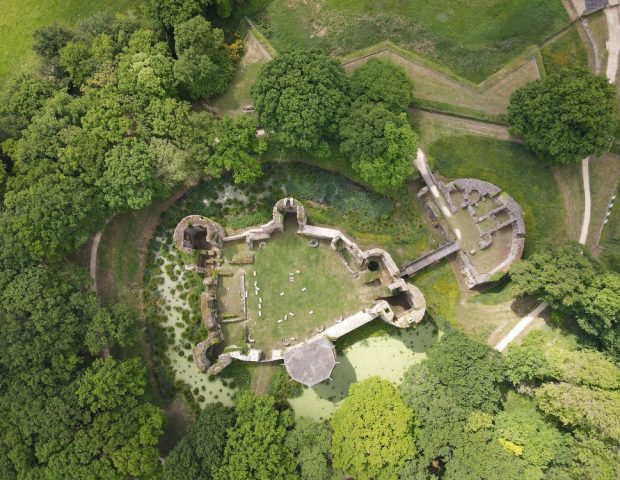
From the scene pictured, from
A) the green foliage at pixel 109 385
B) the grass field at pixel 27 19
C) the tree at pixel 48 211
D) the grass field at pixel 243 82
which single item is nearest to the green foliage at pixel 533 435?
the green foliage at pixel 109 385

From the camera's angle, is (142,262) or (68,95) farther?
(142,262)

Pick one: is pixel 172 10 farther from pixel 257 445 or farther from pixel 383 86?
pixel 257 445

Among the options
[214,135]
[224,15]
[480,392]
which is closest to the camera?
[480,392]

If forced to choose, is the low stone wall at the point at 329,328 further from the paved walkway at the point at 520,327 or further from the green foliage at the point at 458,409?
the paved walkway at the point at 520,327

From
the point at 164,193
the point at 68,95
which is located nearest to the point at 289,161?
the point at 164,193

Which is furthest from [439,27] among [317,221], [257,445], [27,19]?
[27,19]

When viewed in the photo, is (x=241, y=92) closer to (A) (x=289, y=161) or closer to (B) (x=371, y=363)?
(A) (x=289, y=161)

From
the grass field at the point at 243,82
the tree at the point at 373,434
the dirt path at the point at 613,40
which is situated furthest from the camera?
the grass field at the point at 243,82
